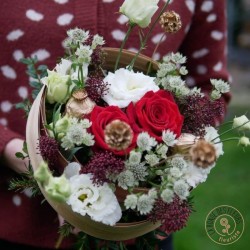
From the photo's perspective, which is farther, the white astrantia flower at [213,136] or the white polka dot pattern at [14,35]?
the white polka dot pattern at [14,35]

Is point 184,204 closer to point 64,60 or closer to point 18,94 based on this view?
point 64,60

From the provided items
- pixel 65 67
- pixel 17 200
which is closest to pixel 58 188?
pixel 65 67

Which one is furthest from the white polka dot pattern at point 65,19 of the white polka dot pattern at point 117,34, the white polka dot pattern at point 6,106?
the white polka dot pattern at point 6,106

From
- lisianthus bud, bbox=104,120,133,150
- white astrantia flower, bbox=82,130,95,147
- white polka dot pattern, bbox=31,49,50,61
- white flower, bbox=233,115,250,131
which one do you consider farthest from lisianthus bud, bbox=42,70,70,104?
white polka dot pattern, bbox=31,49,50,61

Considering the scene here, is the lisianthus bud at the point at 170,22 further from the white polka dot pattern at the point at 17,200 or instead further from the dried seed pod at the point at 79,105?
the white polka dot pattern at the point at 17,200

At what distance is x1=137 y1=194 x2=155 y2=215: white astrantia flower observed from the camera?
1212mm

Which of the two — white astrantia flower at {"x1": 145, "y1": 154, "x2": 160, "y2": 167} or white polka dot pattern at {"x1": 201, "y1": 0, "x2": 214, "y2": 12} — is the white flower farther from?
white polka dot pattern at {"x1": 201, "y1": 0, "x2": 214, "y2": 12}

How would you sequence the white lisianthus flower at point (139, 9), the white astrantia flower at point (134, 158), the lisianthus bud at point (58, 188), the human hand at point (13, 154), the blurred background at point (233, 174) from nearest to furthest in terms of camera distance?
the lisianthus bud at point (58, 188) → the white astrantia flower at point (134, 158) → the white lisianthus flower at point (139, 9) → the human hand at point (13, 154) → the blurred background at point (233, 174)

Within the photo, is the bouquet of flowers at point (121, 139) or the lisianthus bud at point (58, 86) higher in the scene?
the lisianthus bud at point (58, 86)

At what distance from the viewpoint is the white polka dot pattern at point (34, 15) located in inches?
67.8

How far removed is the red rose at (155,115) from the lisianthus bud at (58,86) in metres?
0.12

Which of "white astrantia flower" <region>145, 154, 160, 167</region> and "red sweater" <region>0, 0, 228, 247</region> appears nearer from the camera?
"white astrantia flower" <region>145, 154, 160, 167</region>

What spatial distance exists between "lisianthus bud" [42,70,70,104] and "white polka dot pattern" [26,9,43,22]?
17.7 inches

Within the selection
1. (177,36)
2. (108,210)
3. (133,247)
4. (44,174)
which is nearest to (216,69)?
(177,36)
